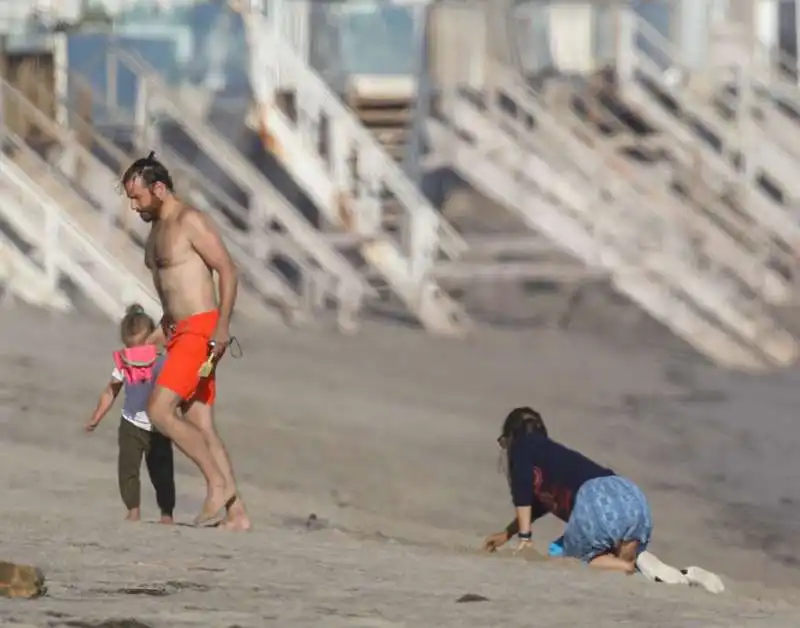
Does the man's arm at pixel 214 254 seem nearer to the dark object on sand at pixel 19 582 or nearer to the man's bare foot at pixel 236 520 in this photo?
the man's bare foot at pixel 236 520

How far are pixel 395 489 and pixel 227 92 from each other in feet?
30.3

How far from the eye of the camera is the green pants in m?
8.24

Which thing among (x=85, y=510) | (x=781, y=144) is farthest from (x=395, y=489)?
(x=781, y=144)

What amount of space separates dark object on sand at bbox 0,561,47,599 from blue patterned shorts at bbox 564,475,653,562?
8.00ft

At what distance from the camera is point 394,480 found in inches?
447

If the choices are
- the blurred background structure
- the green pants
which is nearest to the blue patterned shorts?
the green pants

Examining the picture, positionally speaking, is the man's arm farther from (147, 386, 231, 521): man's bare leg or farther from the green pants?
the green pants

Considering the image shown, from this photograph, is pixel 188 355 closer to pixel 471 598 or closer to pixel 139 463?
pixel 139 463

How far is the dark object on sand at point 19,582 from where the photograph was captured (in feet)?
19.5

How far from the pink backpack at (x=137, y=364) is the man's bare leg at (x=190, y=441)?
1.17ft

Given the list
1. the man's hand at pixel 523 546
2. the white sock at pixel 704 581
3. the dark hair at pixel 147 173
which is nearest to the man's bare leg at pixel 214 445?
the dark hair at pixel 147 173

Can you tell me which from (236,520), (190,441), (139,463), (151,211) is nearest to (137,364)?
(139,463)

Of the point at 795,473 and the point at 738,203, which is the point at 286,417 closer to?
the point at 795,473

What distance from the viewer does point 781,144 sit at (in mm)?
20812
